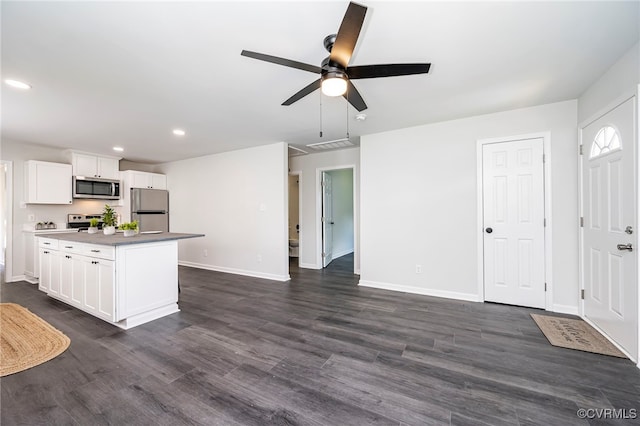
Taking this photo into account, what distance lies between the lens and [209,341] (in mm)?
2451

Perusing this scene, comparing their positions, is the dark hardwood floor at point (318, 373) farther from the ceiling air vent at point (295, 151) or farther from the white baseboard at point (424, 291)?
the ceiling air vent at point (295, 151)

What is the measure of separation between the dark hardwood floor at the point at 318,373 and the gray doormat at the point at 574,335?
0.33ft

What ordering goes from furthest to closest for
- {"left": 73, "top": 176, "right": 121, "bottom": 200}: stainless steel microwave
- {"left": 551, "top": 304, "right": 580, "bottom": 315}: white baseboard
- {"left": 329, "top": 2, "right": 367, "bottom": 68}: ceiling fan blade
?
1. {"left": 73, "top": 176, "right": 121, "bottom": 200}: stainless steel microwave
2. {"left": 551, "top": 304, "right": 580, "bottom": 315}: white baseboard
3. {"left": 329, "top": 2, "right": 367, "bottom": 68}: ceiling fan blade

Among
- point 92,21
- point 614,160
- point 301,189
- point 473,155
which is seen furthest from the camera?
point 301,189

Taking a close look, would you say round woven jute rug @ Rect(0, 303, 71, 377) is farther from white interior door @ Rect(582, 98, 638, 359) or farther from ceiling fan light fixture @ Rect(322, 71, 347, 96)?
white interior door @ Rect(582, 98, 638, 359)

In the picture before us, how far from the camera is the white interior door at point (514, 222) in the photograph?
3.18 metres

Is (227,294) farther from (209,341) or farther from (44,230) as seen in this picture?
(44,230)

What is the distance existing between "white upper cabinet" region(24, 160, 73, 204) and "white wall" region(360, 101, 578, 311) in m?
5.64

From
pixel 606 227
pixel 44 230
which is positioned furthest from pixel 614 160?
pixel 44 230

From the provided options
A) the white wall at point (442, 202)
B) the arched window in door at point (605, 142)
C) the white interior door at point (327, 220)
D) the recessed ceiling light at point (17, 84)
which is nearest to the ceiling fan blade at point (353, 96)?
the white wall at point (442, 202)

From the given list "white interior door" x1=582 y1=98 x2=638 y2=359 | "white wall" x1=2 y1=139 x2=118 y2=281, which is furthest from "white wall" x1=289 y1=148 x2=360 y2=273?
"white wall" x1=2 y1=139 x2=118 y2=281

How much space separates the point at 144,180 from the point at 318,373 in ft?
19.7

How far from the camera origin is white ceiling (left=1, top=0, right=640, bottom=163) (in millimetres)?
1654

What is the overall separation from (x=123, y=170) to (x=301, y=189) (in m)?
4.38
